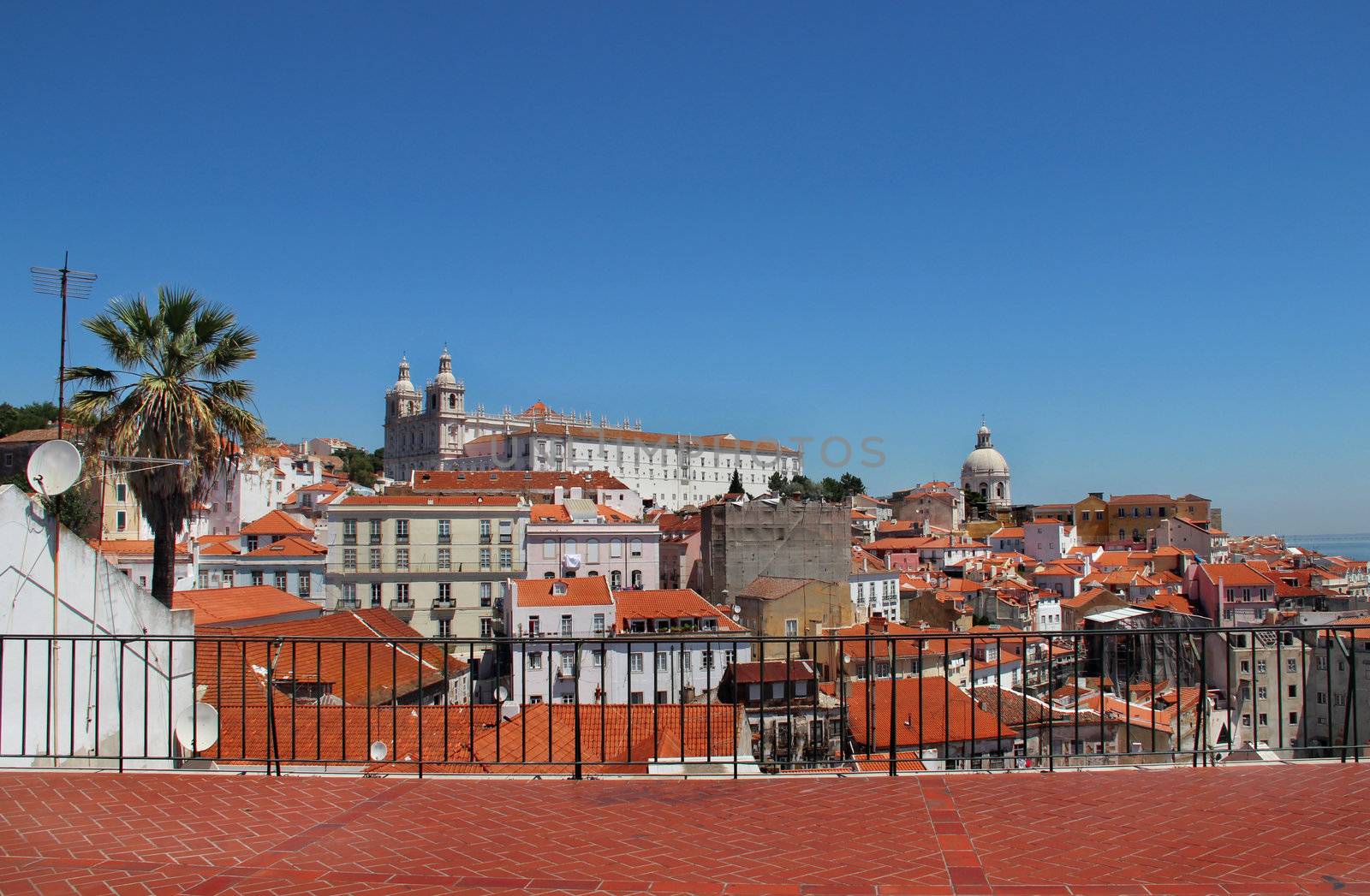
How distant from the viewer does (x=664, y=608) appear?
115 ft

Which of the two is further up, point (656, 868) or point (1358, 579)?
point (656, 868)

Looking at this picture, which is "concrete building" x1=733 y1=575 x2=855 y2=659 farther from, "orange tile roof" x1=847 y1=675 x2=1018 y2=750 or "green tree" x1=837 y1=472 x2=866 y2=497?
"green tree" x1=837 y1=472 x2=866 y2=497

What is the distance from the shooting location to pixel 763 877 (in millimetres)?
5227

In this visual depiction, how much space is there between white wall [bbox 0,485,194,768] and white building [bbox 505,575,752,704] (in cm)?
1706

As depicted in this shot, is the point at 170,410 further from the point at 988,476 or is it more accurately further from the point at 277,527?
the point at 988,476

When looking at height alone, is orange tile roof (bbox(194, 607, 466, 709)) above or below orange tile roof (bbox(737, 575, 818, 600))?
above

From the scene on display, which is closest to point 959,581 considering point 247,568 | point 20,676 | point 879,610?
point 879,610

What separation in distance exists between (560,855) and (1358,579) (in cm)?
10083

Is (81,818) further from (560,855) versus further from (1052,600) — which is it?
(1052,600)

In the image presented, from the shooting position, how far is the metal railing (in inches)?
300

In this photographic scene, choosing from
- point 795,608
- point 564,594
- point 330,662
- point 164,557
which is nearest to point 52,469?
point 164,557

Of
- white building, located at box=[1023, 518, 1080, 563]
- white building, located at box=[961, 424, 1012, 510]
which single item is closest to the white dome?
white building, located at box=[961, 424, 1012, 510]

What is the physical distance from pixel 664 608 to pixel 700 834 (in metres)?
29.3

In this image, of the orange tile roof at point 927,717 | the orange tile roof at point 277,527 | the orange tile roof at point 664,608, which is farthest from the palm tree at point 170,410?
the orange tile roof at point 277,527
